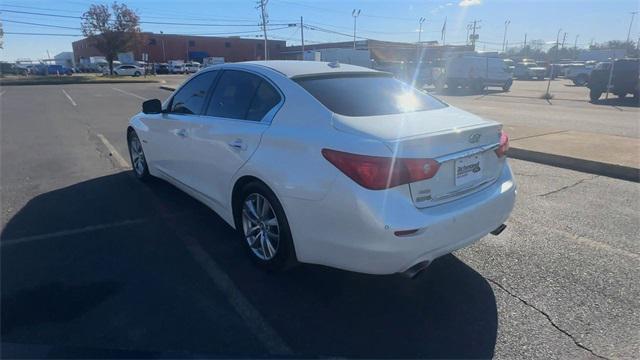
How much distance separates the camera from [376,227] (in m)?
2.61

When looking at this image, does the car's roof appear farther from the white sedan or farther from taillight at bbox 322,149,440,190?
taillight at bbox 322,149,440,190

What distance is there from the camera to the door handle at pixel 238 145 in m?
A: 3.46

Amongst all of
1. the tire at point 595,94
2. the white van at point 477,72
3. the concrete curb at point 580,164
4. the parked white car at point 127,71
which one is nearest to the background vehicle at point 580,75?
the white van at point 477,72

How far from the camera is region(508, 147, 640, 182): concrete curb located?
628 centimetres

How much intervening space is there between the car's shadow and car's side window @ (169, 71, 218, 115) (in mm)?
1266

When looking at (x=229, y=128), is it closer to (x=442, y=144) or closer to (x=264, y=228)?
(x=264, y=228)

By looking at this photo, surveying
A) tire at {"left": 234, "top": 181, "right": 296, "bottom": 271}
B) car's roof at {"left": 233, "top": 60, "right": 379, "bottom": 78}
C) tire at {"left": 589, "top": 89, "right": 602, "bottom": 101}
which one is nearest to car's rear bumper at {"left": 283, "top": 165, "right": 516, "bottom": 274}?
tire at {"left": 234, "top": 181, "right": 296, "bottom": 271}

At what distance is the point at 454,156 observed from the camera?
2.90m

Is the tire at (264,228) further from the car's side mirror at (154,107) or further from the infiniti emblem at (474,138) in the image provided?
the car's side mirror at (154,107)

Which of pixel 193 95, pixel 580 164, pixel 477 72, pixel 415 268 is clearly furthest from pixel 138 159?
pixel 477 72

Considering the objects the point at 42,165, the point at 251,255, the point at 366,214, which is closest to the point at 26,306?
the point at 251,255

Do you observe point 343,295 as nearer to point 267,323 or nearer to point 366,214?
point 267,323

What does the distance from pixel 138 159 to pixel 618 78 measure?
2110 cm

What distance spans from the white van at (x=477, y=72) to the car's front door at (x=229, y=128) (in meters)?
25.2
